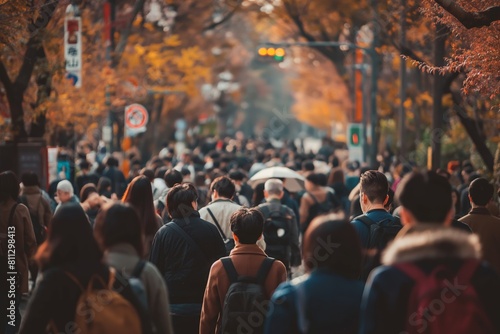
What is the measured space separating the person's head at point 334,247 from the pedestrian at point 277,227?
666cm

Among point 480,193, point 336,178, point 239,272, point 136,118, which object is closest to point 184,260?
point 239,272

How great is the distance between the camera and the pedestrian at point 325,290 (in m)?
4.91

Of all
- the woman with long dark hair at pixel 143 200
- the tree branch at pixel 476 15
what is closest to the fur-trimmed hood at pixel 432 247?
the woman with long dark hair at pixel 143 200

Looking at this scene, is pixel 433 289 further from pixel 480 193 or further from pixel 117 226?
pixel 480 193

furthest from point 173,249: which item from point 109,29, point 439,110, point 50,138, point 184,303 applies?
point 50,138

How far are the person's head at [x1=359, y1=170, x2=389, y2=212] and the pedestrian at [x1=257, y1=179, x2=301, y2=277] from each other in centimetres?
355

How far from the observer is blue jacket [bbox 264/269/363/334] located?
490 cm

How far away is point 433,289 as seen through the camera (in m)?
4.58

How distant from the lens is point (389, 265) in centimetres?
460

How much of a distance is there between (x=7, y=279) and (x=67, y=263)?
222 inches

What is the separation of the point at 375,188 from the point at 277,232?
3.80 meters

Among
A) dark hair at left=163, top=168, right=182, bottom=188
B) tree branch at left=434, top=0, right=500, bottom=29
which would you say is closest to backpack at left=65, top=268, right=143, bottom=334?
tree branch at left=434, top=0, right=500, bottom=29

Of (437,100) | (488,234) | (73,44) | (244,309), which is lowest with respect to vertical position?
(244,309)

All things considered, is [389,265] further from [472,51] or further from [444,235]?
[472,51]
